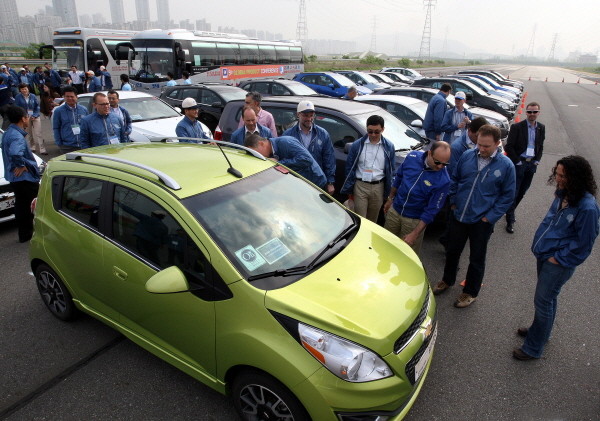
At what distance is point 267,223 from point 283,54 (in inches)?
953

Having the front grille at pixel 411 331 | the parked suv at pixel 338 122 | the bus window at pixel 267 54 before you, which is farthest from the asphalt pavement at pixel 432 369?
the bus window at pixel 267 54

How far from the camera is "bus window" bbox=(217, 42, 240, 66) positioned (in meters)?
19.4

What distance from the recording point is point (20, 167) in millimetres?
4996

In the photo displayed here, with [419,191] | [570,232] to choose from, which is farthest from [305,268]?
[570,232]

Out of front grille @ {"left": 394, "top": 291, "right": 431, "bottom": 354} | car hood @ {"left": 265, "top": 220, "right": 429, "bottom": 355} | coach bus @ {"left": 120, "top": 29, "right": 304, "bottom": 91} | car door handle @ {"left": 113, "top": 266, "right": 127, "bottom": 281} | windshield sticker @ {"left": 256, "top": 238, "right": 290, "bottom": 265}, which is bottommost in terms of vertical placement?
front grille @ {"left": 394, "top": 291, "right": 431, "bottom": 354}

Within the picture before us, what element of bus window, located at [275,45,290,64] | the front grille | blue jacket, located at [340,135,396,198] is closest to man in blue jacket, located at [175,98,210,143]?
blue jacket, located at [340,135,396,198]

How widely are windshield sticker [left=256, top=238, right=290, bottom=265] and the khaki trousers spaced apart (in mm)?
2211

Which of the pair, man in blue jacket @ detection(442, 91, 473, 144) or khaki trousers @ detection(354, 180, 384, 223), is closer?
khaki trousers @ detection(354, 180, 384, 223)

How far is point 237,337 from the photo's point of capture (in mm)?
2293

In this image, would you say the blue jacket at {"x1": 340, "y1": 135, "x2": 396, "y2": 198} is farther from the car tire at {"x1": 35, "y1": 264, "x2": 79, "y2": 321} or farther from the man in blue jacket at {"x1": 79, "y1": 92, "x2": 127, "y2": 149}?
the man in blue jacket at {"x1": 79, "y1": 92, "x2": 127, "y2": 149}

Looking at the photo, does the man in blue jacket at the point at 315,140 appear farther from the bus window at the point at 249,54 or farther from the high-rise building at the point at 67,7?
the high-rise building at the point at 67,7

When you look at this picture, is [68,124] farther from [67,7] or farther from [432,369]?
[67,7]

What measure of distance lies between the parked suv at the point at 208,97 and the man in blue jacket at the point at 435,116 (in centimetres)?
568

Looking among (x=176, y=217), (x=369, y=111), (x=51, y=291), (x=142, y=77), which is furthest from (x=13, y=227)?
(x=142, y=77)
